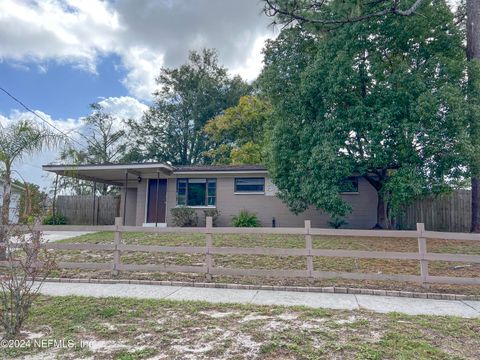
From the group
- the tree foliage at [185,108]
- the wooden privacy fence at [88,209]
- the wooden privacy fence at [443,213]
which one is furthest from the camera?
the tree foliage at [185,108]

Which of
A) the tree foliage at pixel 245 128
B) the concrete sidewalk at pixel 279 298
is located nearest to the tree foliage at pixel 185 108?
the tree foliage at pixel 245 128

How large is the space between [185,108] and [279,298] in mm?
28389

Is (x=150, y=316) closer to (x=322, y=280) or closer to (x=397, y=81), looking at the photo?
(x=322, y=280)

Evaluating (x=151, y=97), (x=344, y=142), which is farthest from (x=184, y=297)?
(x=151, y=97)

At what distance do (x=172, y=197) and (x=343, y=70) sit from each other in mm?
9544

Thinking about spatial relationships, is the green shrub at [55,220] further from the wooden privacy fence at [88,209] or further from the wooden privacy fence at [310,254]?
the wooden privacy fence at [310,254]

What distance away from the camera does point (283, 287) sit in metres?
5.65

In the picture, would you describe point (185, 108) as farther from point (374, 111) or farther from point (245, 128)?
point (374, 111)

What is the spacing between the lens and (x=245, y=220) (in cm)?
1430

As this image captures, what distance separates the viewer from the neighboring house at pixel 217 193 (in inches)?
565

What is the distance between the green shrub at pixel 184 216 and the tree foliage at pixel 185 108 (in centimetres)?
1598

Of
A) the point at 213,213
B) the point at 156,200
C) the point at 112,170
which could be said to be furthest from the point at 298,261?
the point at 156,200

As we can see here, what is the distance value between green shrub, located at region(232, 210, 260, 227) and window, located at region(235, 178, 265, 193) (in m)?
1.14

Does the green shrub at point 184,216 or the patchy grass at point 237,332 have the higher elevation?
the green shrub at point 184,216
